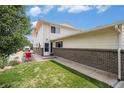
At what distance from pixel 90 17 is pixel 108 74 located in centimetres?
1877

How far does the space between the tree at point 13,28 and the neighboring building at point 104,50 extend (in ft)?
14.2

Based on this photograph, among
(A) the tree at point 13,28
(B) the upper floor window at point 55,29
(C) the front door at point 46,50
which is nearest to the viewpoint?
(A) the tree at point 13,28

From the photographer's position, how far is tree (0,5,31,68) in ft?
26.4

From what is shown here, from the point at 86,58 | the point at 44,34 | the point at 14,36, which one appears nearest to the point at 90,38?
the point at 86,58

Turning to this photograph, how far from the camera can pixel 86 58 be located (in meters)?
12.0

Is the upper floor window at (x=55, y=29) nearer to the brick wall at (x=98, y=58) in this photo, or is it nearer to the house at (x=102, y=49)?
the house at (x=102, y=49)

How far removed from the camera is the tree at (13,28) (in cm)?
805

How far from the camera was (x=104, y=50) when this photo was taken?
9.52m

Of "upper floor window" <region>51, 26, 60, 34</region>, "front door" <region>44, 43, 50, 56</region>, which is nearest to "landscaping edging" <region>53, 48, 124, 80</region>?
"front door" <region>44, 43, 50, 56</region>

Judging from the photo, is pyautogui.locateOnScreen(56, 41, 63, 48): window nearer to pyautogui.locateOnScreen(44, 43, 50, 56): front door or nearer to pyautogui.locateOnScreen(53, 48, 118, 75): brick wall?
pyautogui.locateOnScreen(44, 43, 50, 56): front door

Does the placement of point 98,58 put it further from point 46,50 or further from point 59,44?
point 46,50

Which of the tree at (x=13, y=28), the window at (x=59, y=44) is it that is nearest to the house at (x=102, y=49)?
the tree at (x=13, y=28)
